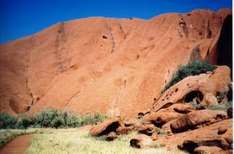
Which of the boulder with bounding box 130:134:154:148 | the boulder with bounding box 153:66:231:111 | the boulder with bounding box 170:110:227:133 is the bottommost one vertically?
the boulder with bounding box 130:134:154:148

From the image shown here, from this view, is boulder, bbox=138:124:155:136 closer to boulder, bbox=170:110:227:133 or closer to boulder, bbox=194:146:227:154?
boulder, bbox=170:110:227:133

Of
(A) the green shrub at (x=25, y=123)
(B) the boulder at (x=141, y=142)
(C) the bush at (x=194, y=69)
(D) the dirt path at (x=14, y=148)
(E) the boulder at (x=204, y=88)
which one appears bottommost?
(D) the dirt path at (x=14, y=148)

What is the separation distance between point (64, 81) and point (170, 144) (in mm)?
22124

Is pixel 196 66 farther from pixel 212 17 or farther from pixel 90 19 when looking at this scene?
pixel 90 19

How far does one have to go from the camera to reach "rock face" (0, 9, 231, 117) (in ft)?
85.8

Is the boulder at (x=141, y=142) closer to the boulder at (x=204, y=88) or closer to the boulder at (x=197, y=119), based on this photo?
the boulder at (x=197, y=119)

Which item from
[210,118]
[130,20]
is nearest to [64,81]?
[130,20]

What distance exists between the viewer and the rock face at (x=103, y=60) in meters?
26.1

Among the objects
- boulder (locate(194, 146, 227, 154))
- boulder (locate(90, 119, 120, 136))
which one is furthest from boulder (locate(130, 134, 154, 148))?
boulder (locate(90, 119, 120, 136))

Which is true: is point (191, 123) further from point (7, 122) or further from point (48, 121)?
point (7, 122)

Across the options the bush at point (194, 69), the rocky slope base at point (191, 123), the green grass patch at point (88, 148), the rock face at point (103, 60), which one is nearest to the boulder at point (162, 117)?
the rocky slope base at point (191, 123)

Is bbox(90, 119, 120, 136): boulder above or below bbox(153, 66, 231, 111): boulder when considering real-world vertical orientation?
below

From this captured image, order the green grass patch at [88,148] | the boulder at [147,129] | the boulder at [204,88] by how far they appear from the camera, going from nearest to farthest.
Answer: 1. the green grass patch at [88,148]
2. the boulder at [147,129]
3. the boulder at [204,88]

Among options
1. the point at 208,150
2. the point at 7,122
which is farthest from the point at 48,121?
the point at 208,150
